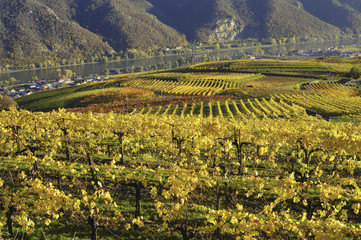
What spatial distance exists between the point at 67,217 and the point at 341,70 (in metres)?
139

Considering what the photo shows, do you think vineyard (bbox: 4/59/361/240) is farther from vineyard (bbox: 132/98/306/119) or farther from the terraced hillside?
the terraced hillside

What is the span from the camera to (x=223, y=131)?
59.4ft

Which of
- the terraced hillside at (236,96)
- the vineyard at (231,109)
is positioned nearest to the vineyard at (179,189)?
the vineyard at (231,109)

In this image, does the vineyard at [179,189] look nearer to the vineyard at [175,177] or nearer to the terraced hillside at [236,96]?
the vineyard at [175,177]

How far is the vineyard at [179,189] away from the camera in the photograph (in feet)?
30.1

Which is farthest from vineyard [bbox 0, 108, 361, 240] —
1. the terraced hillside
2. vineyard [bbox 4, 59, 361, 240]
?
the terraced hillside

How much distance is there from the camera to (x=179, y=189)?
8.90 metres

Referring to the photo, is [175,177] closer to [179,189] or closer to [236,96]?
[179,189]

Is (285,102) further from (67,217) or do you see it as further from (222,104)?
(67,217)

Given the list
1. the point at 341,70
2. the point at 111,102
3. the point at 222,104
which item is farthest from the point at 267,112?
the point at 341,70

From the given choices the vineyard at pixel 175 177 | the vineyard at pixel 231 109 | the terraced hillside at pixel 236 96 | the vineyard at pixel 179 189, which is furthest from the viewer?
the terraced hillside at pixel 236 96

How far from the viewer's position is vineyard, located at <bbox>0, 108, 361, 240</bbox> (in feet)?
30.1

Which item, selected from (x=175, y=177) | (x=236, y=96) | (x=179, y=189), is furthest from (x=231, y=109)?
(x=179, y=189)

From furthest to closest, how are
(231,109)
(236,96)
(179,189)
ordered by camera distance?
(236,96) → (231,109) → (179,189)
